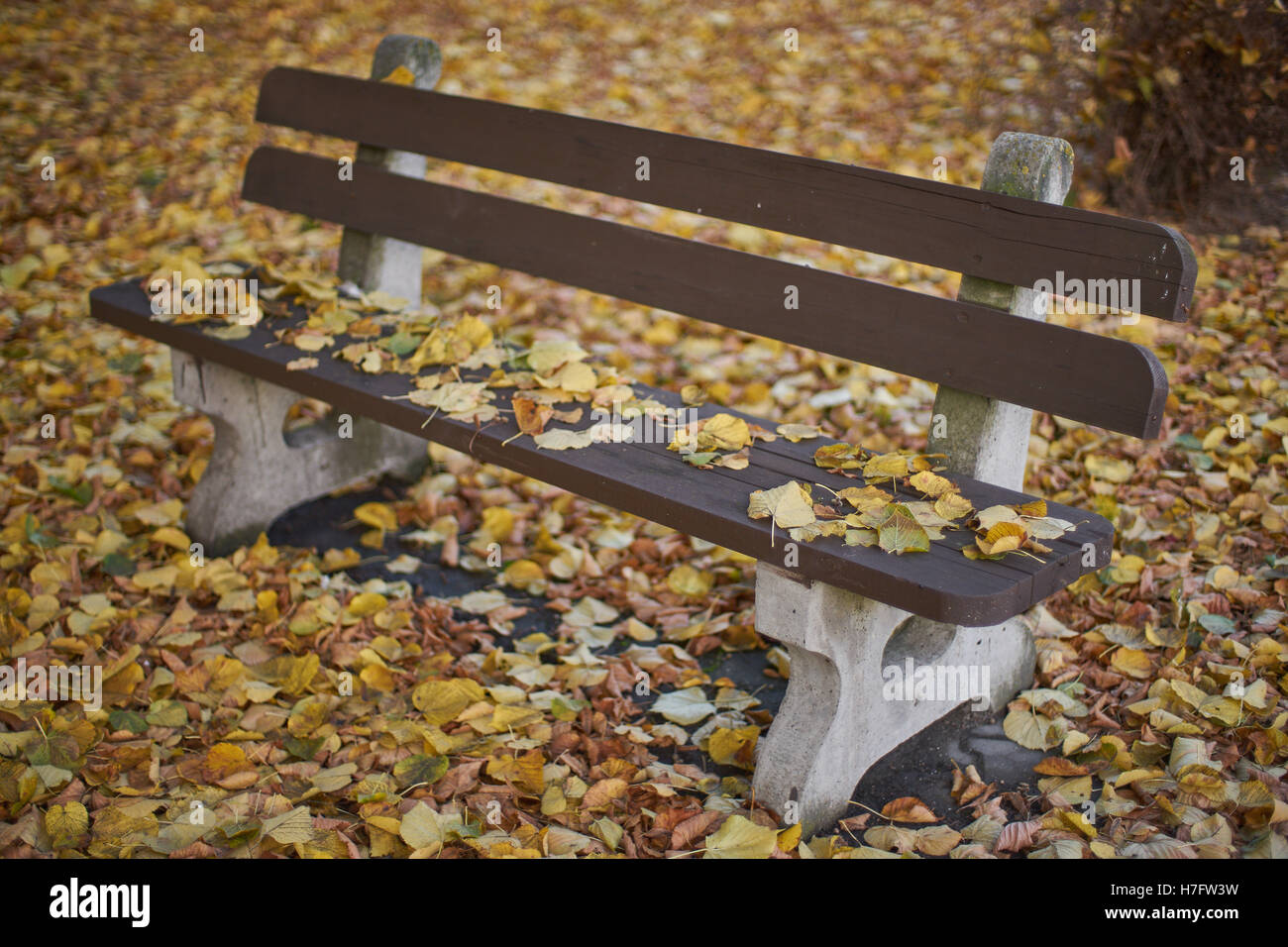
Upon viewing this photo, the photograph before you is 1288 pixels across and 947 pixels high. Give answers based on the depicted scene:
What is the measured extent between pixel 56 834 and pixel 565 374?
1334 mm

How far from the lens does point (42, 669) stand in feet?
8.58

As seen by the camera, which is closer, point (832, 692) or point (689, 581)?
point (832, 692)

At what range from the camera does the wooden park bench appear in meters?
2.08

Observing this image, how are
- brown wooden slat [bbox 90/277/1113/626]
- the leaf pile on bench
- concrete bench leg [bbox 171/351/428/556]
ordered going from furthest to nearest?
concrete bench leg [bbox 171/351/428/556], the leaf pile on bench, brown wooden slat [bbox 90/277/1113/626]

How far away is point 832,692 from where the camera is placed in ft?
7.03

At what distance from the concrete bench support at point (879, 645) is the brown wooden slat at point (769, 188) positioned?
3.2 inches

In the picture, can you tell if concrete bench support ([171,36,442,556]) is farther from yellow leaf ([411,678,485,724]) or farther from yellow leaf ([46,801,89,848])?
yellow leaf ([46,801,89,848])

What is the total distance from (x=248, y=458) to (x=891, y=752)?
182 cm

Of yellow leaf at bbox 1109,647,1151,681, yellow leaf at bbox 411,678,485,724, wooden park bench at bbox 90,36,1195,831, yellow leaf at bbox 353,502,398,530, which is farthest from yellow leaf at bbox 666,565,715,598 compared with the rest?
yellow leaf at bbox 1109,647,1151,681

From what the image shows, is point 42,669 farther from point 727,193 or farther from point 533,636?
point 727,193

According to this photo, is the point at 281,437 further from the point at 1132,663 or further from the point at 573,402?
the point at 1132,663

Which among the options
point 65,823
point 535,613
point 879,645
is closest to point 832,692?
point 879,645

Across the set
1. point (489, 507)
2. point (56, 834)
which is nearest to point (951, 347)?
point (489, 507)

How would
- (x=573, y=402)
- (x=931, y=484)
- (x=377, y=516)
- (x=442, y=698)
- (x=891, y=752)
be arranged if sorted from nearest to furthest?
(x=931, y=484), (x=891, y=752), (x=442, y=698), (x=573, y=402), (x=377, y=516)
